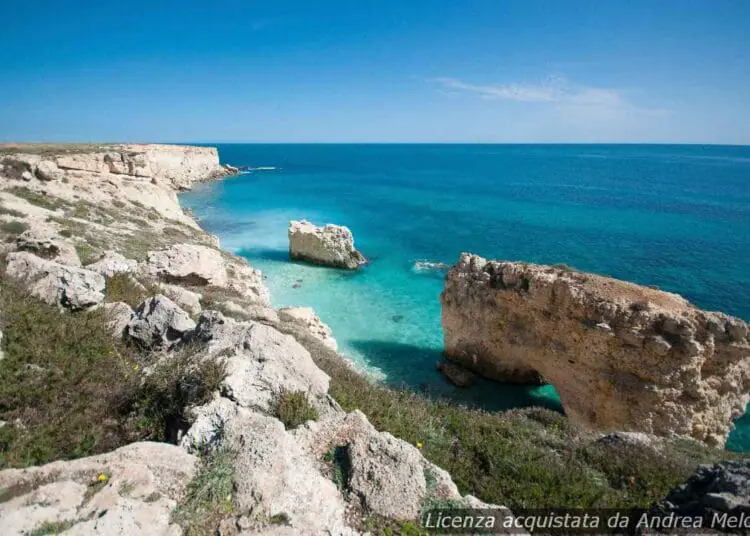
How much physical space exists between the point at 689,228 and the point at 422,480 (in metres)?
49.8

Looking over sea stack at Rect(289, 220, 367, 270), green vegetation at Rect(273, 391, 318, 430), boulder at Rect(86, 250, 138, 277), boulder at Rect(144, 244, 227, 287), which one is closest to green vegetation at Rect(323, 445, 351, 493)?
green vegetation at Rect(273, 391, 318, 430)

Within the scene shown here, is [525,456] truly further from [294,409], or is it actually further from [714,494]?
[294,409]

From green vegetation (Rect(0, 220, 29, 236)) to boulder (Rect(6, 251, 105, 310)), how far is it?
7.36 metres

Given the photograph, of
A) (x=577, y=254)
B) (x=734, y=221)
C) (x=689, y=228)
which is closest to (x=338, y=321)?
(x=577, y=254)

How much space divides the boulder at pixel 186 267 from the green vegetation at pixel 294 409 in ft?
36.8

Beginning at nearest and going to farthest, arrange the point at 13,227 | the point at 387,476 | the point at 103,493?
the point at 103,493 < the point at 387,476 < the point at 13,227

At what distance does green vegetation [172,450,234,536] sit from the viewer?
12.8ft

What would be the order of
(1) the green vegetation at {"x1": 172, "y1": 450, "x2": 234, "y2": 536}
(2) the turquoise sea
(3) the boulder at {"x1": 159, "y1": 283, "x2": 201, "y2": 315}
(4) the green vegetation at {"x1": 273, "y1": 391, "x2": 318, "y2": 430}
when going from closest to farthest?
(1) the green vegetation at {"x1": 172, "y1": 450, "x2": 234, "y2": 536} < (4) the green vegetation at {"x1": 273, "y1": 391, "x2": 318, "y2": 430} < (3) the boulder at {"x1": 159, "y1": 283, "x2": 201, "y2": 315} < (2) the turquoise sea

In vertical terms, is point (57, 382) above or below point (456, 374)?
above

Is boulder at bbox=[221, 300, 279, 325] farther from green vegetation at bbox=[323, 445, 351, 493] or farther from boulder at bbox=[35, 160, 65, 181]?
boulder at bbox=[35, 160, 65, 181]

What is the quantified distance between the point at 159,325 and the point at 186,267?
806 centimetres

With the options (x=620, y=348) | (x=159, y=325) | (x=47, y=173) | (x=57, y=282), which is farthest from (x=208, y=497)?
(x=47, y=173)

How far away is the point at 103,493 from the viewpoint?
3.97 meters

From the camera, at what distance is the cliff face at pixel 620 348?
11.6 metres
